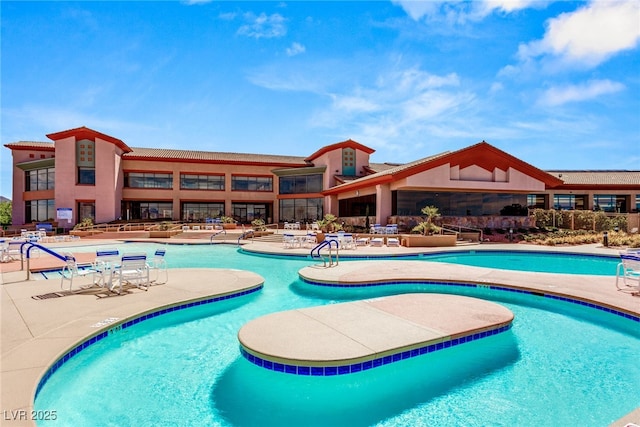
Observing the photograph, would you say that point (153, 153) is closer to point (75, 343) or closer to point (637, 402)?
point (75, 343)

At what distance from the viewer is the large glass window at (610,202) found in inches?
1369

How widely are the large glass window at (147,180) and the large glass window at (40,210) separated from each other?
7.32 m

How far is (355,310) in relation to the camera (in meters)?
6.61

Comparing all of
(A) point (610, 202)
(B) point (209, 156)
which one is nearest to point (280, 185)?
(B) point (209, 156)

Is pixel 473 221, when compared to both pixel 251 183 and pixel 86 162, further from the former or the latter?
pixel 86 162

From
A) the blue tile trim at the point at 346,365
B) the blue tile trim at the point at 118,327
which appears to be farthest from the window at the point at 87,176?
the blue tile trim at the point at 346,365

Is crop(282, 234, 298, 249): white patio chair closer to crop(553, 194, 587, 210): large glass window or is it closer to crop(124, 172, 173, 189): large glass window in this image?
crop(124, 172, 173, 189): large glass window

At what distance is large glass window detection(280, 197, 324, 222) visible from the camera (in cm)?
4034

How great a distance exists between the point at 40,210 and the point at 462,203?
140 feet

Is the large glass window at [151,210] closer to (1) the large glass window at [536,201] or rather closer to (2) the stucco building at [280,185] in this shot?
(2) the stucco building at [280,185]

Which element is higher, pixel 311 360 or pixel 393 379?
pixel 311 360

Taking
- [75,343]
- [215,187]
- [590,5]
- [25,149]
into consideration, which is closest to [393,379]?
[75,343]

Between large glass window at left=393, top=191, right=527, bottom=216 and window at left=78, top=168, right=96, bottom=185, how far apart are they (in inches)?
1203

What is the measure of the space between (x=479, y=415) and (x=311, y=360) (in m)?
2.03
